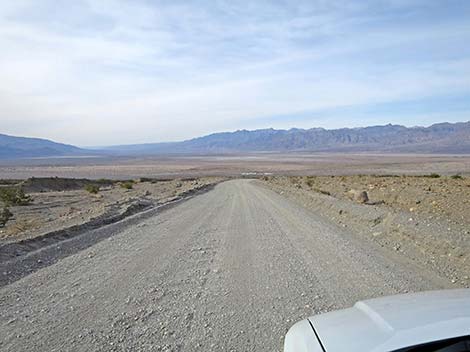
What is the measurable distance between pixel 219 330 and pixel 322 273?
9.76 feet

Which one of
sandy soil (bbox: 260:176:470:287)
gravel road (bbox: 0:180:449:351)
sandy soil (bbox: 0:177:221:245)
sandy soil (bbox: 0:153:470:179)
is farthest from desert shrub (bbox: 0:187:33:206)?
sandy soil (bbox: 0:153:470:179)

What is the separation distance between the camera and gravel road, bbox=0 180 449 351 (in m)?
4.97

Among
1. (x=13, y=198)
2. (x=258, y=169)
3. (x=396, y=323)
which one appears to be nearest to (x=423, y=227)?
(x=396, y=323)

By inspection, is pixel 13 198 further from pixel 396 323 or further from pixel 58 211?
pixel 396 323

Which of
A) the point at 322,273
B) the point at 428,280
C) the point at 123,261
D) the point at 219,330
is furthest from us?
the point at 123,261

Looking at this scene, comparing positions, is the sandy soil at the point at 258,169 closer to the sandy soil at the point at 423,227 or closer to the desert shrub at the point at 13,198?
the desert shrub at the point at 13,198

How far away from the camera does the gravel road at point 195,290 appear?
4969 millimetres

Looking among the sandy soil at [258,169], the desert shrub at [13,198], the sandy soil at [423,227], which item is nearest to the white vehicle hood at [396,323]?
the sandy soil at [423,227]

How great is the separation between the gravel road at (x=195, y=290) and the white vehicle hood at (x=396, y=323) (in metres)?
2.05

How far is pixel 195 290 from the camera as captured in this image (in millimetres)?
6859

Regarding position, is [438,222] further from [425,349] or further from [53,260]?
[425,349]

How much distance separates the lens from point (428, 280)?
6941 mm

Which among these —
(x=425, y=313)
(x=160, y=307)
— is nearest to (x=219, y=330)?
(x=160, y=307)

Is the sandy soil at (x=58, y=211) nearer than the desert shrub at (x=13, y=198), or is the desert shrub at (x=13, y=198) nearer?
the sandy soil at (x=58, y=211)
